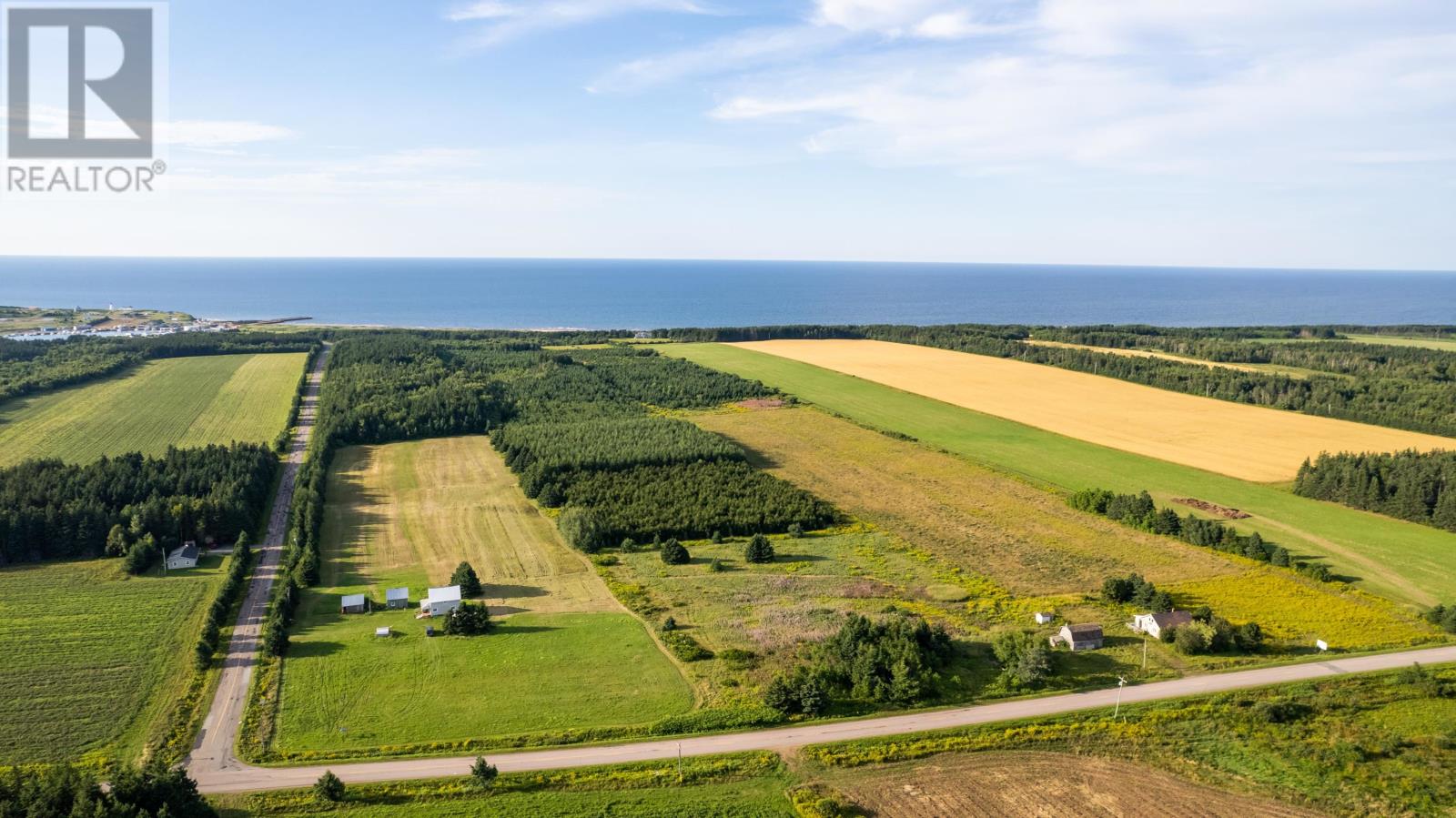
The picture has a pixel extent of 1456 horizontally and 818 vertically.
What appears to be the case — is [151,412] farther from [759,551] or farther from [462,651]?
[759,551]

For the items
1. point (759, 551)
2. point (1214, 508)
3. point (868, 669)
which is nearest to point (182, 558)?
point (759, 551)

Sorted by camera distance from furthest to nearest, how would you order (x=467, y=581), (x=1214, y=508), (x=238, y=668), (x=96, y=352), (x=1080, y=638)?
(x=96, y=352)
(x=1214, y=508)
(x=467, y=581)
(x=1080, y=638)
(x=238, y=668)

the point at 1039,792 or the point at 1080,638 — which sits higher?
the point at 1080,638

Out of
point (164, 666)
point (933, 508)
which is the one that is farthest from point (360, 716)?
point (933, 508)

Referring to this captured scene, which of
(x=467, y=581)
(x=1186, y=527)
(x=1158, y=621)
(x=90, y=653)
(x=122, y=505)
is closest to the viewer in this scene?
(x=90, y=653)

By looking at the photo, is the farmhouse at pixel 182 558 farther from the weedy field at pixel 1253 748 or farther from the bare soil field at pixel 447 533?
the weedy field at pixel 1253 748

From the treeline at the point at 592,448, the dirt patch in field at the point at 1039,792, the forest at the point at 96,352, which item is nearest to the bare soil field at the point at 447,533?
the treeline at the point at 592,448

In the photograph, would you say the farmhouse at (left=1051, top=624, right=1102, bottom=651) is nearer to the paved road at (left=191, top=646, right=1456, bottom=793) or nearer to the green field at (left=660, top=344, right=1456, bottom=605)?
the paved road at (left=191, top=646, right=1456, bottom=793)
